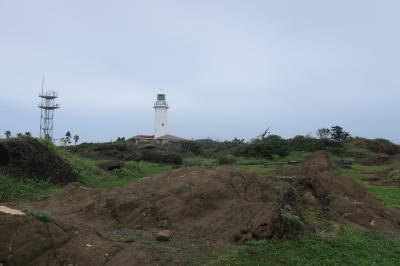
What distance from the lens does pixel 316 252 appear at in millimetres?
9492

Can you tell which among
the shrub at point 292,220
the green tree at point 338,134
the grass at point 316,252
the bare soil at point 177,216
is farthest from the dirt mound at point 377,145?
the shrub at point 292,220

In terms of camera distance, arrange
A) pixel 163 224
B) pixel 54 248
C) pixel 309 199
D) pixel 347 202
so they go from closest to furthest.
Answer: pixel 54 248 < pixel 163 224 < pixel 309 199 < pixel 347 202

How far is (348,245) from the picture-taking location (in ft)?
33.2

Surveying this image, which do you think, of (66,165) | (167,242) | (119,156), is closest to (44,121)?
(119,156)

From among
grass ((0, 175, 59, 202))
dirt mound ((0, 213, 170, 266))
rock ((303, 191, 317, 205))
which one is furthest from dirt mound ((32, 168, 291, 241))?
grass ((0, 175, 59, 202))

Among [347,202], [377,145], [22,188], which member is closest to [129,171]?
[22,188]

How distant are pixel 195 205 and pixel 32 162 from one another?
9.91m

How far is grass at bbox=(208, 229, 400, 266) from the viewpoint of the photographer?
28.4 ft

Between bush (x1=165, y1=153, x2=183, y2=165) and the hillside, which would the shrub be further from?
bush (x1=165, y1=153, x2=183, y2=165)

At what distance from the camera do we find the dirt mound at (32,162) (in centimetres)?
1886

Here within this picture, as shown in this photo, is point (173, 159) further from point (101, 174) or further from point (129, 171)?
point (101, 174)

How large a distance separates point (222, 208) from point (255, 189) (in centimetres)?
130

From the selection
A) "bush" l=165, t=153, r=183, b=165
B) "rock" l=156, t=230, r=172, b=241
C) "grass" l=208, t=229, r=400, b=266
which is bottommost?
"grass" l=208, t=229, r=400, b=266

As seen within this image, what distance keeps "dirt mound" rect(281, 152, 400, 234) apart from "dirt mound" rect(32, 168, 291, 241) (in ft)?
4.06
